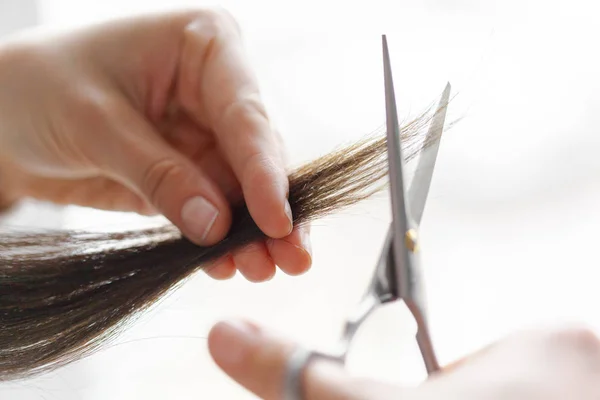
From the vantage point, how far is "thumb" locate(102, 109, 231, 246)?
809 millimetres

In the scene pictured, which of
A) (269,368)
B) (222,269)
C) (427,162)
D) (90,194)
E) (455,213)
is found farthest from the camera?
(455,213)

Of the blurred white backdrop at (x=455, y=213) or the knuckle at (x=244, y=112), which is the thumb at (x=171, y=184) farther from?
the blurred white backdrop at (x=455, y=213)

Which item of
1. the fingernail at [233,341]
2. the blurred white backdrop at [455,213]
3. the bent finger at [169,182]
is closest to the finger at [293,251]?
the bent finger at [169,182]

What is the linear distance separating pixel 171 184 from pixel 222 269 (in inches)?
8.3

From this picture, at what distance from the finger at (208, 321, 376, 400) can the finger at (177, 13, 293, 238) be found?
21cm

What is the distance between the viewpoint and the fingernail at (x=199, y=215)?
0.80 metres

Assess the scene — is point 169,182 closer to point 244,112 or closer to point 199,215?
point 199,215

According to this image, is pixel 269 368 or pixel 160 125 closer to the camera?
pixel 269 368

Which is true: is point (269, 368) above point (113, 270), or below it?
above

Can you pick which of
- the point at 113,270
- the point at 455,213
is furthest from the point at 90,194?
the point at 455,213

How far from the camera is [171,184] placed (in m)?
0.82

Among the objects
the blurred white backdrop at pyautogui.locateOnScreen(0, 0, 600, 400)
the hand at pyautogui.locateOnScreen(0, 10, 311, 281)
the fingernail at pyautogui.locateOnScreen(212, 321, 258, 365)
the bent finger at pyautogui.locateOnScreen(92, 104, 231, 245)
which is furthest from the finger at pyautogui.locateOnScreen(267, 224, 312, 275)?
the blurred white backdrop at pyautogui.locateOnScreen(0, 0, 600, 400)

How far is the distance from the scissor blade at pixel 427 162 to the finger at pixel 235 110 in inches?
6.9

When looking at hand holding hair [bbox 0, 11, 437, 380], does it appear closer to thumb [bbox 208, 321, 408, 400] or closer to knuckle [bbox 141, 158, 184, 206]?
knuckle [bbox 141, 158, 184, 206]
